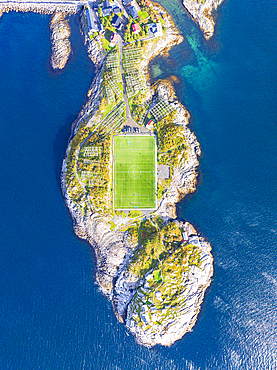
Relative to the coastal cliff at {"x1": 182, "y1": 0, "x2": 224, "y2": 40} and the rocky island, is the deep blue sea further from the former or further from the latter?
the rocky island

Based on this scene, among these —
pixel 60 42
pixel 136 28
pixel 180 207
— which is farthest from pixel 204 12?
pixel 180 207

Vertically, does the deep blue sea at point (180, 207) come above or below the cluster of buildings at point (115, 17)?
below

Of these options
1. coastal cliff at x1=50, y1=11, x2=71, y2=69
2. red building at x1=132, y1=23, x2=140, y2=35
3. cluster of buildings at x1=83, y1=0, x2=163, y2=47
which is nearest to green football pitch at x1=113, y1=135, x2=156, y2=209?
cluster of buildings at x1=83, y1=0, x2=163, y2=47

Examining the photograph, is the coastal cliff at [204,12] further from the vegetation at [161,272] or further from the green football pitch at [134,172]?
the vegetation at [161,272]

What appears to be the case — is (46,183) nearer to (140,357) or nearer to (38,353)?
(38,353)

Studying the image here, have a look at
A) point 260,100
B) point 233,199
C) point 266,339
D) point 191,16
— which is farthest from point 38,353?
point 191,16

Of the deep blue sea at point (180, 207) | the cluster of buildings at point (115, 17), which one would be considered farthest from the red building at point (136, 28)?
the deep blue sea at point (180, 207)
